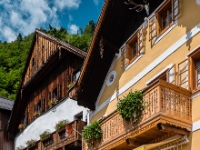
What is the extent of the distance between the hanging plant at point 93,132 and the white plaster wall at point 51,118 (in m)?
3.87

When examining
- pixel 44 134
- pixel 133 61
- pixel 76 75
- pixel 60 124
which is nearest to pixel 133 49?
pixel 133 61

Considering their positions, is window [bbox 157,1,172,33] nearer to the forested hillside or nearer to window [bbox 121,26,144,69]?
window [bbox 121,26,144,69]

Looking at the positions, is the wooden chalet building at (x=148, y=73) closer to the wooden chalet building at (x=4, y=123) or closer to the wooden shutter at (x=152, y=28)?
the wooden shutter at (x=152, y=28)

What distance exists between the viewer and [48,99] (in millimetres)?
22500

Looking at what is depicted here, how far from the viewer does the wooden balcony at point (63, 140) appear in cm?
1756

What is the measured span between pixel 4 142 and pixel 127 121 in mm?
16428

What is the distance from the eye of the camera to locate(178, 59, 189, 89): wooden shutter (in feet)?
36.4

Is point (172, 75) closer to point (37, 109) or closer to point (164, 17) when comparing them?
point (164, 17)

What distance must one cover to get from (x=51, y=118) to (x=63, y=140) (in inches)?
122

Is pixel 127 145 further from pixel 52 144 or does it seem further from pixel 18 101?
pixel 18 101

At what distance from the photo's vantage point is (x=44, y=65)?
2292cm

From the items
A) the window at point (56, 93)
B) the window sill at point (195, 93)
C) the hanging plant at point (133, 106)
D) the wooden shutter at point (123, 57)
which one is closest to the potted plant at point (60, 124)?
the window at point (56, 93)

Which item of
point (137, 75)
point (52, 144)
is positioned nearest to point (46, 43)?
point (52, 144)

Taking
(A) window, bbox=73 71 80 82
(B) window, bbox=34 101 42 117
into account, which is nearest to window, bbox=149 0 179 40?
(A) window, bbox=73 71 80 82
